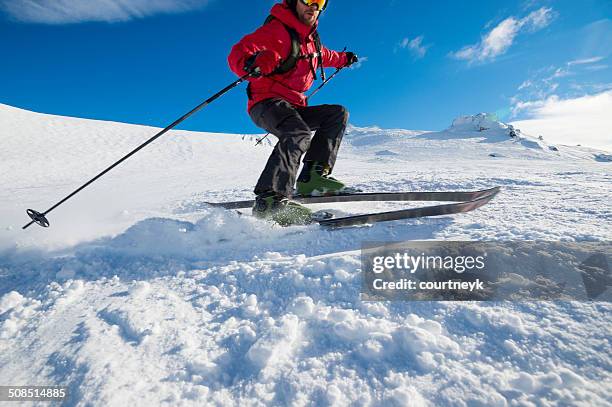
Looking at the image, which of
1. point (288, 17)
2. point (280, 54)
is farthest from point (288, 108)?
point (288, 17)

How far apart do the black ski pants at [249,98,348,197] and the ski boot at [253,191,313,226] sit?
0.20 ft

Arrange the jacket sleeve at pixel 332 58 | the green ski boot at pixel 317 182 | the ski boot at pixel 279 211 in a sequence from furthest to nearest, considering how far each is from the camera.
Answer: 1. the jacket sleeve at pixel 332 58
2. the green ski boot at pixel 317 182
3. the ski boot at pixel 279 211

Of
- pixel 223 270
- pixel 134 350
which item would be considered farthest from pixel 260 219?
pixel 134 350

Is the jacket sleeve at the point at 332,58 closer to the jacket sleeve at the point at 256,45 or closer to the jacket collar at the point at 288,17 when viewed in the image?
the jacket collar at the point at 288,17

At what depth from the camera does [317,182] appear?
3.45 meters

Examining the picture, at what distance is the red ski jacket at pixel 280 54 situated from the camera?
2773mm

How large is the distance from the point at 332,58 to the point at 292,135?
1.64 metres

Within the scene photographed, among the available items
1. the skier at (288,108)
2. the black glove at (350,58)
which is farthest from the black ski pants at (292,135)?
the black glove at (350,58)

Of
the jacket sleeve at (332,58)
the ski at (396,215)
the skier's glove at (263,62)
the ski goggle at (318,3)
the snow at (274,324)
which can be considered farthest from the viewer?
the jacket sleeve at (332,58)

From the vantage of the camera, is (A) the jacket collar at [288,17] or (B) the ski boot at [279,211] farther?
(A) the jacket collar at [288,17]

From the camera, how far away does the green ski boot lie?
Result: 3.43 metres

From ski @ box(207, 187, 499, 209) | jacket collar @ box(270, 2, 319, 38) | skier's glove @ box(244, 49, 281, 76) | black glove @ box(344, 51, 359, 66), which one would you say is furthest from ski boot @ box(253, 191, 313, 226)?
black glove @ box(344, 51, 359, 66)

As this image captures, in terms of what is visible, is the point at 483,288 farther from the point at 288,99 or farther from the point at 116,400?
the point at 288,99

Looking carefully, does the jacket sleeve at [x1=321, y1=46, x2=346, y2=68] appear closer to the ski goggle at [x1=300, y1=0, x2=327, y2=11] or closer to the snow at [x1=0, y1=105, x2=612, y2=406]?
the ski goggle at [x1=300, y1=0, x2=327, y2=11]
